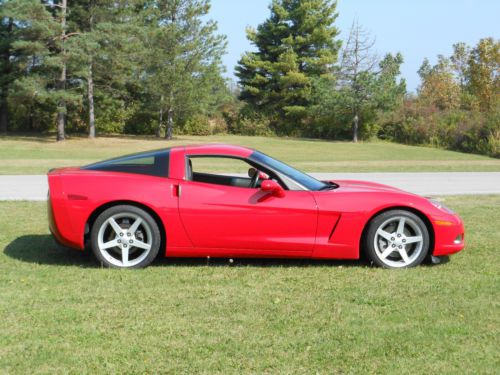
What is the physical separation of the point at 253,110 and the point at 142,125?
10.8 m

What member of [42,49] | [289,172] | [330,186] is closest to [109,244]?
[289,172]

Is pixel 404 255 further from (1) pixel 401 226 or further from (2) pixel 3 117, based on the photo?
(2) pixel 3 117

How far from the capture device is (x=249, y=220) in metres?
5.81

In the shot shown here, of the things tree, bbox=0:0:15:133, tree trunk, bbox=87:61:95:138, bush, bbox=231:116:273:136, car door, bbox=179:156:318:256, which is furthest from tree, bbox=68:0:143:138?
car door, bbox=179:156:318:256

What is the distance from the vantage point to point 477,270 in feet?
19.5

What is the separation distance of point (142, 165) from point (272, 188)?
143 cm

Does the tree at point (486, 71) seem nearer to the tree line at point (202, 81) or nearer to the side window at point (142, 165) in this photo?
the tree line at point (202, 81)

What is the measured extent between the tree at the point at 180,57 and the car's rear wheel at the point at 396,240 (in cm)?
3664

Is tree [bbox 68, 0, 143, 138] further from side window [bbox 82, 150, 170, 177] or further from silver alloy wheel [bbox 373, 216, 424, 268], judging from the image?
silver alloy wheel [bbox 373, 216, 424, 268]

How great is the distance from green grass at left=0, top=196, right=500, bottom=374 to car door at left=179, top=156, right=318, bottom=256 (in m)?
0.29

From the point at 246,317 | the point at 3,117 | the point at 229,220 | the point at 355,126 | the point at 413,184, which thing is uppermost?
the point at 355,126

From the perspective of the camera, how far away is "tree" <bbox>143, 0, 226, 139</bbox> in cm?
4166

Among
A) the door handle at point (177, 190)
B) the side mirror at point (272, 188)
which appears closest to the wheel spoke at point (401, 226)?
the side mirror at point (272, 188)

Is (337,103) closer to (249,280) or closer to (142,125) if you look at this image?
(142,125)
